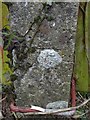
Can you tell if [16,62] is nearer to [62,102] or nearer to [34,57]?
[34,57]

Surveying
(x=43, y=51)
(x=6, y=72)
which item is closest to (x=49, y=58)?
(x=43, y=51)

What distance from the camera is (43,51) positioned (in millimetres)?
1203

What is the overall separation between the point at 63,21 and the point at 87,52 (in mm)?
239

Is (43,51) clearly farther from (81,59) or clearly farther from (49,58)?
(81,59)

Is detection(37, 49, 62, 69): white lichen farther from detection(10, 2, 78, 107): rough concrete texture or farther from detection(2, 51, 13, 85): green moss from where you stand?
detection(2, 51, 13, 85): green moss

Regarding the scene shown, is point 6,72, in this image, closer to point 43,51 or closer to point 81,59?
point 43,51

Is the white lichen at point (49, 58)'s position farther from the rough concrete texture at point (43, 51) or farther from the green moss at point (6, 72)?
the green moss at point (6, 72)

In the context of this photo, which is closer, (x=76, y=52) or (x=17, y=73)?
(x=17, y=73)

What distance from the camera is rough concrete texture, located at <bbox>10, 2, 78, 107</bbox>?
116 centimetres

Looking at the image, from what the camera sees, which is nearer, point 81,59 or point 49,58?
point 49,58

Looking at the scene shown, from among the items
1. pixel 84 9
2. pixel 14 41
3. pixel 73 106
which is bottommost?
pixel 73 106

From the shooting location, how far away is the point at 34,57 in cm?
121

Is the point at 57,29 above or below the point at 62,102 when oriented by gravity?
above

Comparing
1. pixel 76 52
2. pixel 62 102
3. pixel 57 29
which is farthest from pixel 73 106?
pixel 57 29
